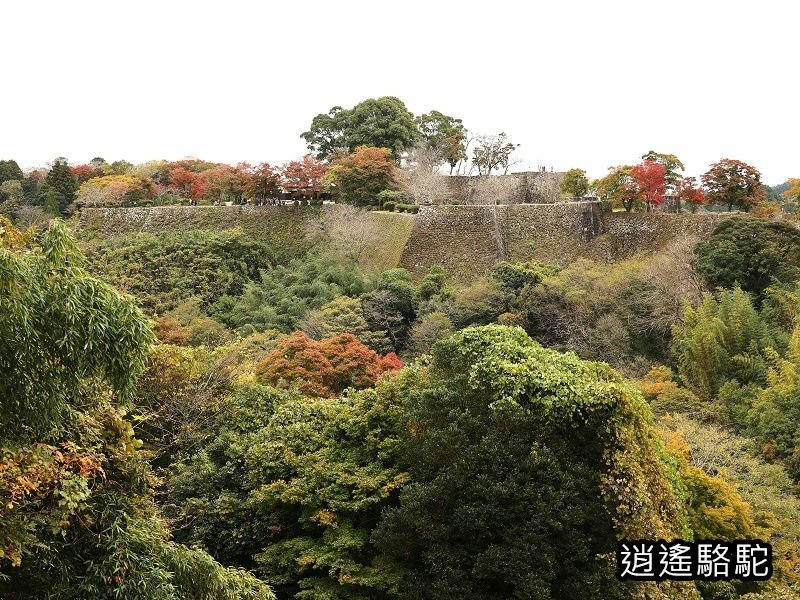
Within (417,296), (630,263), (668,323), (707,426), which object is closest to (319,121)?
(417,296)

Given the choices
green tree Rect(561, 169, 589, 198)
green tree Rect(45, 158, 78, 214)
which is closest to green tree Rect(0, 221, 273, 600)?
green tree Rect(561, 169, 589, 198)

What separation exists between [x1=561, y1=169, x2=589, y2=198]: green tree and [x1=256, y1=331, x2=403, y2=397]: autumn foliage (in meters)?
15.5

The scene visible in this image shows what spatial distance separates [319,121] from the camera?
36.1 m

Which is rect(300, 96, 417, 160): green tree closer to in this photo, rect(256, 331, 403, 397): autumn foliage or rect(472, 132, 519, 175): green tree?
rect(472, 132, 519, 175): green tree

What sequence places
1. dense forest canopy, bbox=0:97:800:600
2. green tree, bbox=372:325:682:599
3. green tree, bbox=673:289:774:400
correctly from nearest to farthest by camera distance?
dense forest canopy, bbox=0:97:800:600, green tree, bbox=372:325:682:599, green tree, bbox=673:289:774:400

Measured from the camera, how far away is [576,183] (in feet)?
90.2

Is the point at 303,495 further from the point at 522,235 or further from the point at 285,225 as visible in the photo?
the point at 285,225

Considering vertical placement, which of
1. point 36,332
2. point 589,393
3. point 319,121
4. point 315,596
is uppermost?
point 319,121

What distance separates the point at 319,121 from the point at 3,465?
32.9m

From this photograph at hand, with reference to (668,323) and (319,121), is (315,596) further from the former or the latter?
(319,121)

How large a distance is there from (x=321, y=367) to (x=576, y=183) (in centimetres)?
1666

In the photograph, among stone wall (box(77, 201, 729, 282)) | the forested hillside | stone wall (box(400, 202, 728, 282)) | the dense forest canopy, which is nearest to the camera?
the forested hillside

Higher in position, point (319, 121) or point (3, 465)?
point (319, 121)

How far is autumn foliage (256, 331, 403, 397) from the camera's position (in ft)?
45.7
